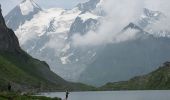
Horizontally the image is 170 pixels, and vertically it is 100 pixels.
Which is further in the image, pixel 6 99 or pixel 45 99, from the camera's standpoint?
pixel 45 99

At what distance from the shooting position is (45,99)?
16338 cm

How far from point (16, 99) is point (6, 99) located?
321 cm

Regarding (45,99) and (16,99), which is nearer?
(16,99)

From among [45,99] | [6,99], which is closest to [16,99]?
[6,99]

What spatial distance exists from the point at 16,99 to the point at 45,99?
43.3m

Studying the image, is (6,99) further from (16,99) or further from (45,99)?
(45,99)

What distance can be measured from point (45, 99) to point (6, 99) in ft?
150

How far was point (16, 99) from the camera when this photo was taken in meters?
120

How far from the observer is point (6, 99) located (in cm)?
11819
